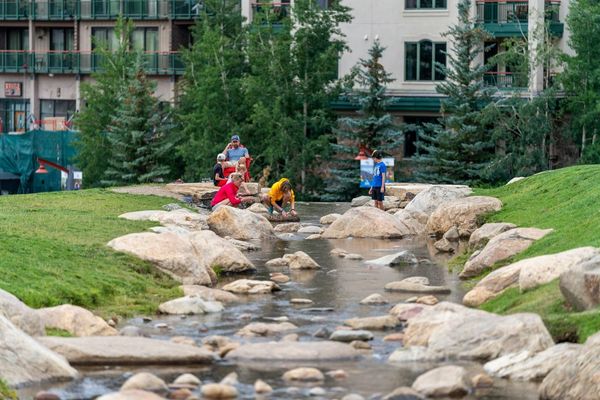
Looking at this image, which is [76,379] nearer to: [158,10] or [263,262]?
[263,262]

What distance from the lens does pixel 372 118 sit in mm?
58750

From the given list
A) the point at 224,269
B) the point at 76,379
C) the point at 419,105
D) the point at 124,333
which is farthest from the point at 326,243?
the point at 419,105

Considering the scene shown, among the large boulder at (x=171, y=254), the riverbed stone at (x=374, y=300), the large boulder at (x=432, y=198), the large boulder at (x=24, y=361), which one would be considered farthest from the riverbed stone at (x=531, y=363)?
the large boulder at (x=432, y=198)

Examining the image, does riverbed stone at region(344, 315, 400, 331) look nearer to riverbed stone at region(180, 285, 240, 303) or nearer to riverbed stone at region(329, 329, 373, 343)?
riverbed stone at region(329, 329, 373, 343)

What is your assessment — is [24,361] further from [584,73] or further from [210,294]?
[584,73]

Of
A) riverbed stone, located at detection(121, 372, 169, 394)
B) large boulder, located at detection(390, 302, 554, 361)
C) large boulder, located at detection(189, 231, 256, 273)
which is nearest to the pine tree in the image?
large boulder, located at detection(189, 231, 256, 273)

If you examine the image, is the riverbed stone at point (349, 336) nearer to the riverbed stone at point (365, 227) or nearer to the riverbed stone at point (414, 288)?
the riverbed stone at point (414, 288)

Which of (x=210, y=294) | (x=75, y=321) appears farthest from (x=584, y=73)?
(x=75, y=321)

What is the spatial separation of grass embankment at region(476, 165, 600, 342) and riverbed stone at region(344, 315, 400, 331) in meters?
1.44

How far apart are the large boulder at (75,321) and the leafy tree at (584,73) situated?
124ft

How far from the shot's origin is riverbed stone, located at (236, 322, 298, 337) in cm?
1994

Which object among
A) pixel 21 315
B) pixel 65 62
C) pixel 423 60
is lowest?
pixel 21 315

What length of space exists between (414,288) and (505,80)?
37954 mm

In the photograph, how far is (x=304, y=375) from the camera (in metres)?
17.0
